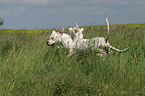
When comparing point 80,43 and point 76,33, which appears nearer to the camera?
point 80,43

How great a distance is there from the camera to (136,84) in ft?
10.7

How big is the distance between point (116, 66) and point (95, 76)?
0.49m

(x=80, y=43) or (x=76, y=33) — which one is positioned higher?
(x=76, y=33)

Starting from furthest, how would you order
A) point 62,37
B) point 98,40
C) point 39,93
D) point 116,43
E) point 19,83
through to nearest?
point 116,43
point 62,37
point 98,40
point 19,83
point 39,93

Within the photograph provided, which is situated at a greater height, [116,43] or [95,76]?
[116,43]

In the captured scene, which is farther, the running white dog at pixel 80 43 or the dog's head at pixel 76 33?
the dog's head at pixel 76 33

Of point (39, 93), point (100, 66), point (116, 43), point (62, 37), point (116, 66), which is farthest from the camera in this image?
point (116, 43)

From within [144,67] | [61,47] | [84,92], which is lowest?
[84,92]

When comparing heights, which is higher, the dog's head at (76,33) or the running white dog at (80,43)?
the dog's head at (76,33)

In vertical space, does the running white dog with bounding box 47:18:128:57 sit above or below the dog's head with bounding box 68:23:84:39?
below

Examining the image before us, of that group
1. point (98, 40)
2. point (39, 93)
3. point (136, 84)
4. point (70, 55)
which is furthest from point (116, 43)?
point (39, 93)

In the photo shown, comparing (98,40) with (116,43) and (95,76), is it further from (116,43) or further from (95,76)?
(116,43)

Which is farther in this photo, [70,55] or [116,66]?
[70,55]

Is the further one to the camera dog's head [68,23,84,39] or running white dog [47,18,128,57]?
dog's head [68,23,84,39]
